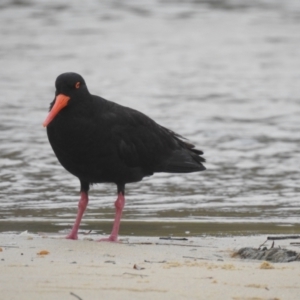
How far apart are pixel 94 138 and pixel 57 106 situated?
39 centimetres

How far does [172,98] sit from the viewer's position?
1666cm

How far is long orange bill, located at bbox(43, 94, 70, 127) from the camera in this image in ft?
22.5

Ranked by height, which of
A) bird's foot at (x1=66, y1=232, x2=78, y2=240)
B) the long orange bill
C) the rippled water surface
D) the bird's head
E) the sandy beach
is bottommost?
the rippled water surface

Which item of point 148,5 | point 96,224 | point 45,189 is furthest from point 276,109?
point 148,5

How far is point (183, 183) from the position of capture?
33.8 feet

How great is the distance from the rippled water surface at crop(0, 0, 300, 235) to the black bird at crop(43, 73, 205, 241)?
61 centimetres

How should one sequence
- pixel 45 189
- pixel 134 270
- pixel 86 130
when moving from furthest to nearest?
1. pixel 45 189
2. pixel 86 130
3. pixel 134 270

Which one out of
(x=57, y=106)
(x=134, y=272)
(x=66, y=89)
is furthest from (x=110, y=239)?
(x=134, y=272)

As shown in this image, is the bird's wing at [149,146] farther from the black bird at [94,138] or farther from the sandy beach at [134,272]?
the sandy beach at [134,272]

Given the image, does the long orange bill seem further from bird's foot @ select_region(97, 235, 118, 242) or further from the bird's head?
bird's foot @ select_region(97, 235, 118, 242)

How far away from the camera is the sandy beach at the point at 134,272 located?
4.82 metres

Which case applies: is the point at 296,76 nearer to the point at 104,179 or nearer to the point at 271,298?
the point at 104,179

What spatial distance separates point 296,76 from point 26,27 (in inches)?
384

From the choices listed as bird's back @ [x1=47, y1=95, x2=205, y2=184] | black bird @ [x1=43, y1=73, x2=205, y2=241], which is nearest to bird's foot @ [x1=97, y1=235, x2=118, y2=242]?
black bird @ [x1=43, y1=73, x2=205, y2=241]
